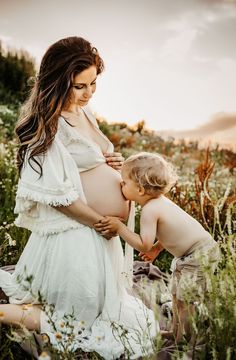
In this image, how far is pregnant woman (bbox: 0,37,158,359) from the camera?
3.17m

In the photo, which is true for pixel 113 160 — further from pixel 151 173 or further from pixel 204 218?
pixel 204 218

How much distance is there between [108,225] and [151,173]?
0.44m

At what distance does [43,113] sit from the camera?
3.29 metres

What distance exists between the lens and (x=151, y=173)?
3068mm

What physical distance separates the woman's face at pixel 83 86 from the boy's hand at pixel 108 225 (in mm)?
838

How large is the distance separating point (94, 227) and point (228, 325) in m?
1.18

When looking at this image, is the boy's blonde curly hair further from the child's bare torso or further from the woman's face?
the woman's face

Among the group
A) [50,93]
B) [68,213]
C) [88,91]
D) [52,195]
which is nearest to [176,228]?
[68,213]

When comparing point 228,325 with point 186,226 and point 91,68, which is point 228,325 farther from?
point 91,68

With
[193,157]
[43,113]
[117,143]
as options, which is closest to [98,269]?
[43,113]

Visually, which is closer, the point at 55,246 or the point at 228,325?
the point at 228,325

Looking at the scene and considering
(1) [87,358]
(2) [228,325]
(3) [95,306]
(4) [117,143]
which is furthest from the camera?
(4) [117,143]

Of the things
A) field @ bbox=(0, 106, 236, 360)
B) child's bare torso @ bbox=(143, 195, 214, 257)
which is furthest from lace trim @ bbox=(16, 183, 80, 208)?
field @ bbox=(0, 106, 236, 360)

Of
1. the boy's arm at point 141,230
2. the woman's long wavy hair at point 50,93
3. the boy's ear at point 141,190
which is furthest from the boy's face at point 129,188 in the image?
the woman's long wavy hair at point 50,93
